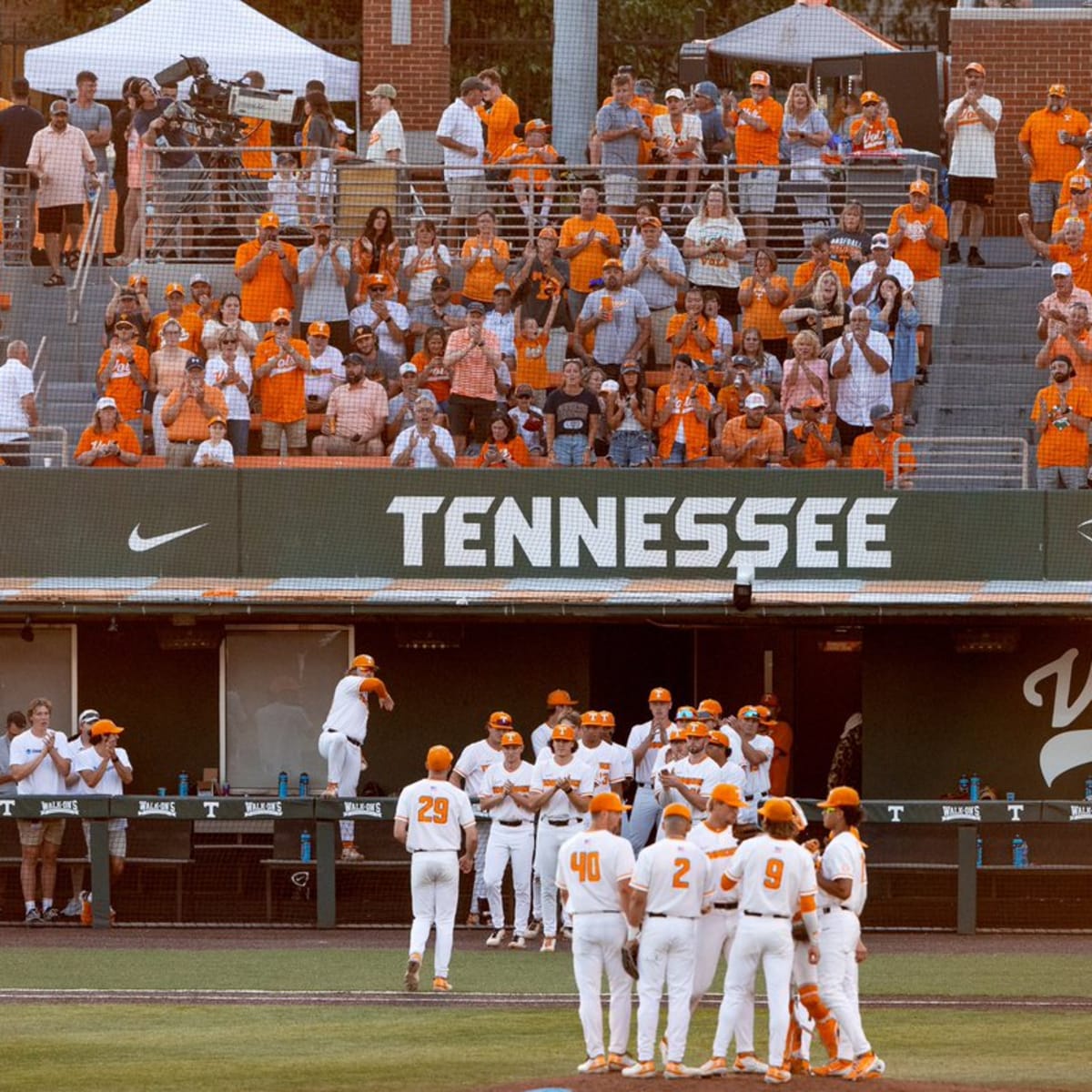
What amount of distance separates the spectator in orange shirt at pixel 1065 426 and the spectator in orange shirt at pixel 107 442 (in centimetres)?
764

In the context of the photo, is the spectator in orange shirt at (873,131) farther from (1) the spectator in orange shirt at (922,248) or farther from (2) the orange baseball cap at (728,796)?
(2) the orange baseball cap at (728,796)

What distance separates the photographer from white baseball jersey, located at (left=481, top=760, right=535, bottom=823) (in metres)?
19.0

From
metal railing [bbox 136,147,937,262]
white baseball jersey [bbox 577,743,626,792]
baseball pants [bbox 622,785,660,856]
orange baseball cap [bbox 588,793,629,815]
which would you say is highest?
metal railing [bbox 136,147,937,262]

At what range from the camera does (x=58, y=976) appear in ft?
56.5

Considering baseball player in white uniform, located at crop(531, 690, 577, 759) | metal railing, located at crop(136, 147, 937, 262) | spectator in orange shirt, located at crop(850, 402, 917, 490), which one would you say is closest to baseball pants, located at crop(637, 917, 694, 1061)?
baseball player in white uniform, located at crop(531, 690, 577, 759)

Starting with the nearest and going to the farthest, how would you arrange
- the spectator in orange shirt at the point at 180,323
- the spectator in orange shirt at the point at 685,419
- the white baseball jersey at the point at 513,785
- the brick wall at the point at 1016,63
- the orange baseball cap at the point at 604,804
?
1. the orange baseball cap at the point at 604,804
2. the white baseball jersey at the point at 513,785
3. the spectator in orange shirt at the point at 685,419
4. the spectator in orange shirt at the point at 180,323
5. the brick wall at the point at 1016,63

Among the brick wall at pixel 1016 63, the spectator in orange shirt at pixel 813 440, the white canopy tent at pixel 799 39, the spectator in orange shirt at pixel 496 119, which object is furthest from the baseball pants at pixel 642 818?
the white canopy tent at pixel 799 39

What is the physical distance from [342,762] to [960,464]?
18.4 ft

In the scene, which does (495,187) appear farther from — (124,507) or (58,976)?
(58,976)

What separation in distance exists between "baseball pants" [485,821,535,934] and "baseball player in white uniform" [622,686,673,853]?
1046 millimetres

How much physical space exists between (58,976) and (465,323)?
742 cm

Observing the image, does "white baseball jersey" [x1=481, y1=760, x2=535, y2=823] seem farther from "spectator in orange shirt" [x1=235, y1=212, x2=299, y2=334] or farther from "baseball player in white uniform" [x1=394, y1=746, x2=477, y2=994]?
"spectator in orange shirt" [x1=235, y1=212, x2=299, y2=334]

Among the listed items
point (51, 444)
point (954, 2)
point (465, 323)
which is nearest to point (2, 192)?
point (51, 444)

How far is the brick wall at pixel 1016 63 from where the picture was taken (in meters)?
25.8
